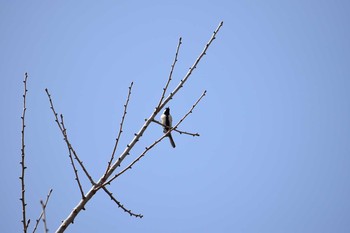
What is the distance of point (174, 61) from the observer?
3.07 m

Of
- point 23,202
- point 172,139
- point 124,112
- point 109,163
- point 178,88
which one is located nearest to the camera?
point 23,202

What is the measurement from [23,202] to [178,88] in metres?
1.37

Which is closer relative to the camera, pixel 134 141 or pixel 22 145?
pixel 22 145

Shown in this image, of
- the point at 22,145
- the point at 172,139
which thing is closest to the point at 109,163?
the point at 22,145

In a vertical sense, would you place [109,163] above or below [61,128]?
below

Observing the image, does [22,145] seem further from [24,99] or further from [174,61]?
[174,61]

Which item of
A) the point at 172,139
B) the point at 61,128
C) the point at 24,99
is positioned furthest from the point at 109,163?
the point at 172,139

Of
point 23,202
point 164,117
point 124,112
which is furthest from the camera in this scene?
point 164,117

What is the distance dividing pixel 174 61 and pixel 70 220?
4.70 feet

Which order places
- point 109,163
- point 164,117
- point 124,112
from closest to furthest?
point 109,163, point 124,112, point 164,117

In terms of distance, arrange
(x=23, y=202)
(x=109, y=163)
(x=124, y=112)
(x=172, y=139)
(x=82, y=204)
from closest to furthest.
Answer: (x=23, y=202) → (x=82, y=204) → (x=109, y=163) → (x=124, y=112) → (x=172, y=139)

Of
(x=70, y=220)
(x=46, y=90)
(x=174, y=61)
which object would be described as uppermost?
(x=174, y=61)

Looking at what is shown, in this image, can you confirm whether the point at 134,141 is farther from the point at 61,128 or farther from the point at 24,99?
the point at 24,99

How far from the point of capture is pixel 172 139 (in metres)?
7.64
